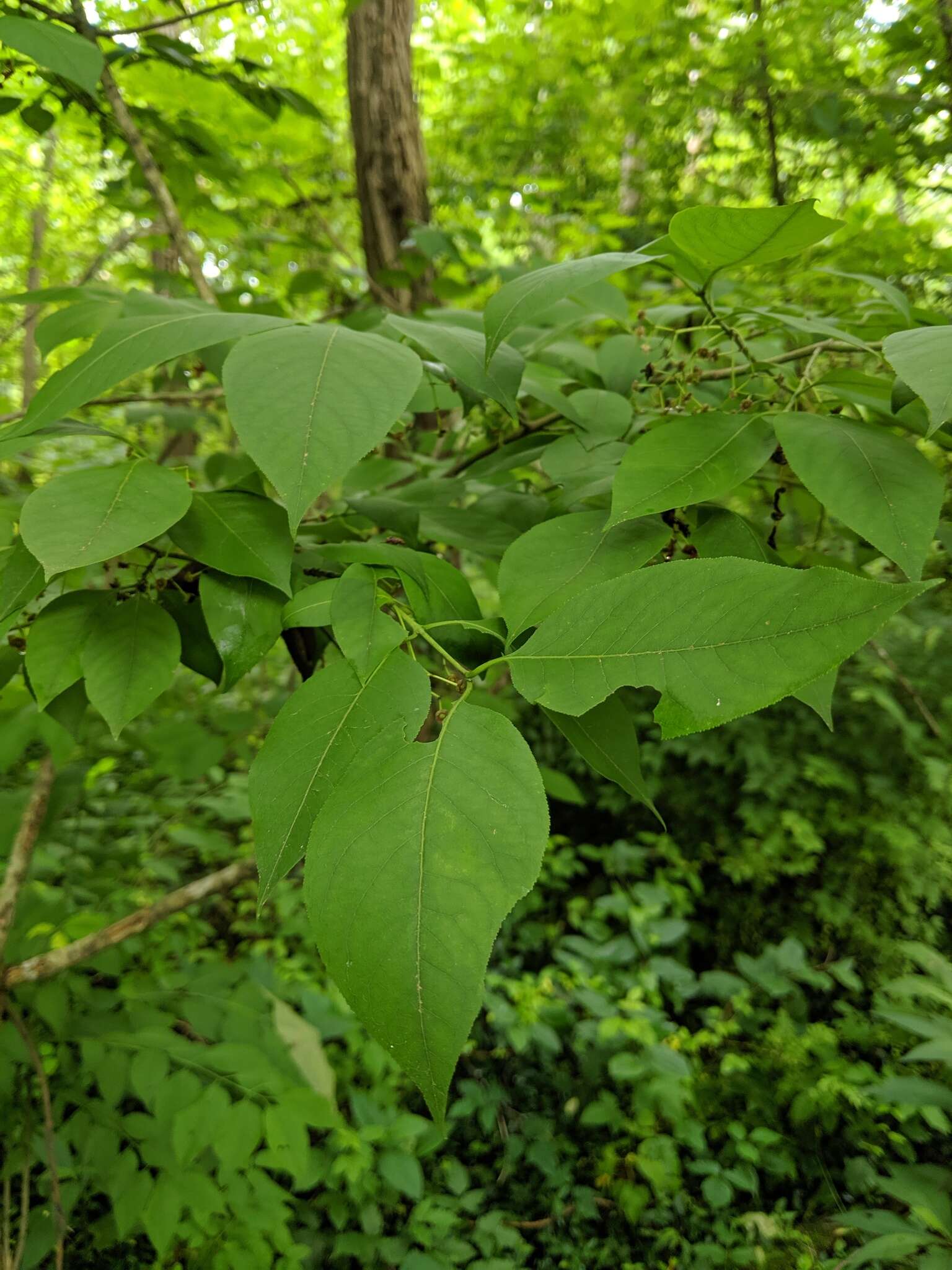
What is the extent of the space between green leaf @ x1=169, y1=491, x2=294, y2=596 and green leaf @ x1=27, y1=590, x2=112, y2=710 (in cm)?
9

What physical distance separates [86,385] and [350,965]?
438mm

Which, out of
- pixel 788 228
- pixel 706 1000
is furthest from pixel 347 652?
pixel 706 1000

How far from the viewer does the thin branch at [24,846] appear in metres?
1.27

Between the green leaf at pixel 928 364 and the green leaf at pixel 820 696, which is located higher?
the green leaf at pixel 928 364

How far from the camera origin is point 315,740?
17.7 inches

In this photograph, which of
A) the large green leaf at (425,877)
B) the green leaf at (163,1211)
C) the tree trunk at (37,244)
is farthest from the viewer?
the tree trunk at (37,244)

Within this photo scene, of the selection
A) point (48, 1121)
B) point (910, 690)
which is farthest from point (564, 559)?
point (48, 1121)

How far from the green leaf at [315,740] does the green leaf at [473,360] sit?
26 centimetres

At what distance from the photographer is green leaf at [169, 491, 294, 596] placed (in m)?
0.56

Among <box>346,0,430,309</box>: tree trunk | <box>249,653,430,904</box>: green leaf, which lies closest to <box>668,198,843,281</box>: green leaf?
<box>249,653,430,904</box>: green leaf

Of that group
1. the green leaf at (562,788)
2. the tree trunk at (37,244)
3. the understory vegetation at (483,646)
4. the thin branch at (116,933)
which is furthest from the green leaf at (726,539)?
the tree trunk at (37,244)

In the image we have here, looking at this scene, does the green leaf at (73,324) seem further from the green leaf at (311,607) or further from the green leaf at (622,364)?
the green leaf at (622,364)

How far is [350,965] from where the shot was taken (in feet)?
1.13

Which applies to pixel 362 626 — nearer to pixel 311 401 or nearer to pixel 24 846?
pixel 311 401
